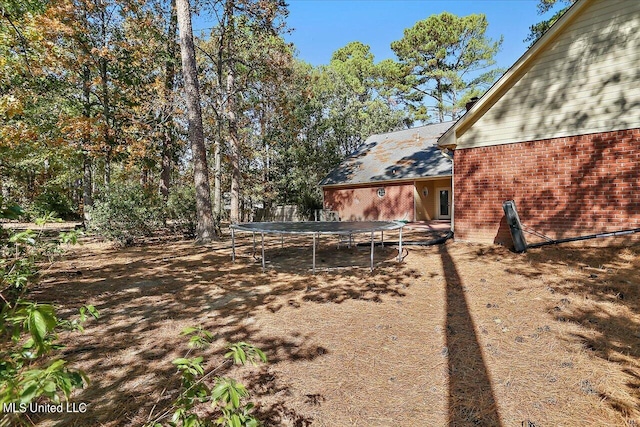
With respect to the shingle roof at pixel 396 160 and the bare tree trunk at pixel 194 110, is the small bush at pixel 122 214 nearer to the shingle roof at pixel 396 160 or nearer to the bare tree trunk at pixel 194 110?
the bare tree trunk at pixel 194 110

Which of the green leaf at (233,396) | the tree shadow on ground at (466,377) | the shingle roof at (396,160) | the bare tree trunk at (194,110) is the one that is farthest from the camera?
the shingle roof at (396,160)

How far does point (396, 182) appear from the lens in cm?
1850

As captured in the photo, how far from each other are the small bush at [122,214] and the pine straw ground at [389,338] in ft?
13.4

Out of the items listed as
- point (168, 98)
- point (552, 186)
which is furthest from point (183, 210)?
point (552, 186)

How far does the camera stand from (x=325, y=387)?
2.80 metres

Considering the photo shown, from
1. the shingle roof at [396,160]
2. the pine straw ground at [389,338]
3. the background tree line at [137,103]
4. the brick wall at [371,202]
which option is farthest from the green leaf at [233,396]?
the brick wall at [371,202]

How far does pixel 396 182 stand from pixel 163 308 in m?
15.8

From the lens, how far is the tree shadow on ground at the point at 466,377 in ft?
8.01

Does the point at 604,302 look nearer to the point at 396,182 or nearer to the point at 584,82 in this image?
the point at 584,82

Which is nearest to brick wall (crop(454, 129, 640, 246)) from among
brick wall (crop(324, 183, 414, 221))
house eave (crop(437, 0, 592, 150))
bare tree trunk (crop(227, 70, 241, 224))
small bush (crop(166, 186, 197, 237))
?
house eave (crop(437, 0, 592, 150))

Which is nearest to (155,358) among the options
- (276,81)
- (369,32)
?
(276,81)

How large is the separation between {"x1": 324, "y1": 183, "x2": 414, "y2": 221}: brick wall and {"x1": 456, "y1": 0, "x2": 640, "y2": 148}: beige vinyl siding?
10.3 m

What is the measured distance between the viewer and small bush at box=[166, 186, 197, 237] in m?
12.4

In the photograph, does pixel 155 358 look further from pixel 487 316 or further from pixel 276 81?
pixel 276 81
